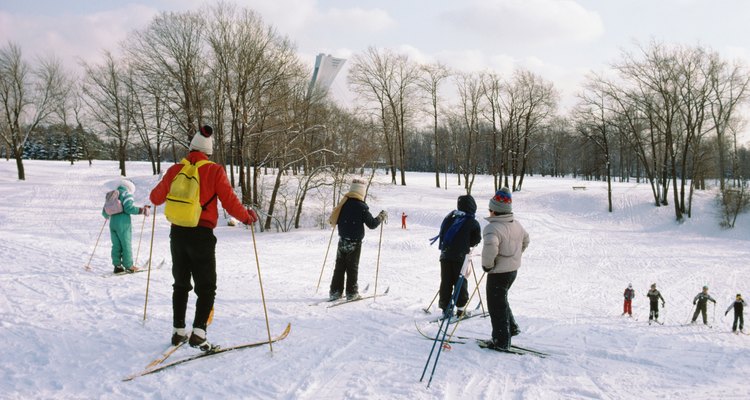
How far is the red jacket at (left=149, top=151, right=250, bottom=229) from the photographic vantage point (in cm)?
380

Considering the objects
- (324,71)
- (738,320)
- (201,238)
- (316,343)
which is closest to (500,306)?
(316,343)

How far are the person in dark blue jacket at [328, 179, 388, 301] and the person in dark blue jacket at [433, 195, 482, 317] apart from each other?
1.12m

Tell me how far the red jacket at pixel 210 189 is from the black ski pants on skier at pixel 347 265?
2629 millimetres

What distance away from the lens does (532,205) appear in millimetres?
33031

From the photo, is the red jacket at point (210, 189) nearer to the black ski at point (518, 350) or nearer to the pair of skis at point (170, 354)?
the pair of skis at point (170, 354)

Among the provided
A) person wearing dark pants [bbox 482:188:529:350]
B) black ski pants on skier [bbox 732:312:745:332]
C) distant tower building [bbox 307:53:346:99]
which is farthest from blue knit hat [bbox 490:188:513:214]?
distant tower building [bbox 307:53:346:99]

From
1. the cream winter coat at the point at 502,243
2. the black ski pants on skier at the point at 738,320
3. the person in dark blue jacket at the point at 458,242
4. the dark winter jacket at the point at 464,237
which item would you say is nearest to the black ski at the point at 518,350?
the cream winter coat at the point at 502,243

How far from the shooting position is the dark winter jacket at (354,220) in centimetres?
635

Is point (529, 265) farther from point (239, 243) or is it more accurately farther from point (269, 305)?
point (269, 305)

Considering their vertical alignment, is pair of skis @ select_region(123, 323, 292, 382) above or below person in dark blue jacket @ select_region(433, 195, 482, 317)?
below


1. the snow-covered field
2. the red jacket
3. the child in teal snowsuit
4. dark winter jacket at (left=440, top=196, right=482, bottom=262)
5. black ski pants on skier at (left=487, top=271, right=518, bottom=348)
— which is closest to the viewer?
the snow-covered field

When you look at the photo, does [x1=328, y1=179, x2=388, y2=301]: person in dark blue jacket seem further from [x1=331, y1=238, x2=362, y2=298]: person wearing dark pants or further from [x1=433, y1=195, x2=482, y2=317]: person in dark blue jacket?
[x1=433, y1=195, x2=482, y2=317]: person in dark blue jacket

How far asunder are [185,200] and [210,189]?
0.24 m

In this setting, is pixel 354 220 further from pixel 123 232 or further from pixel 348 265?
pixel 123 232
